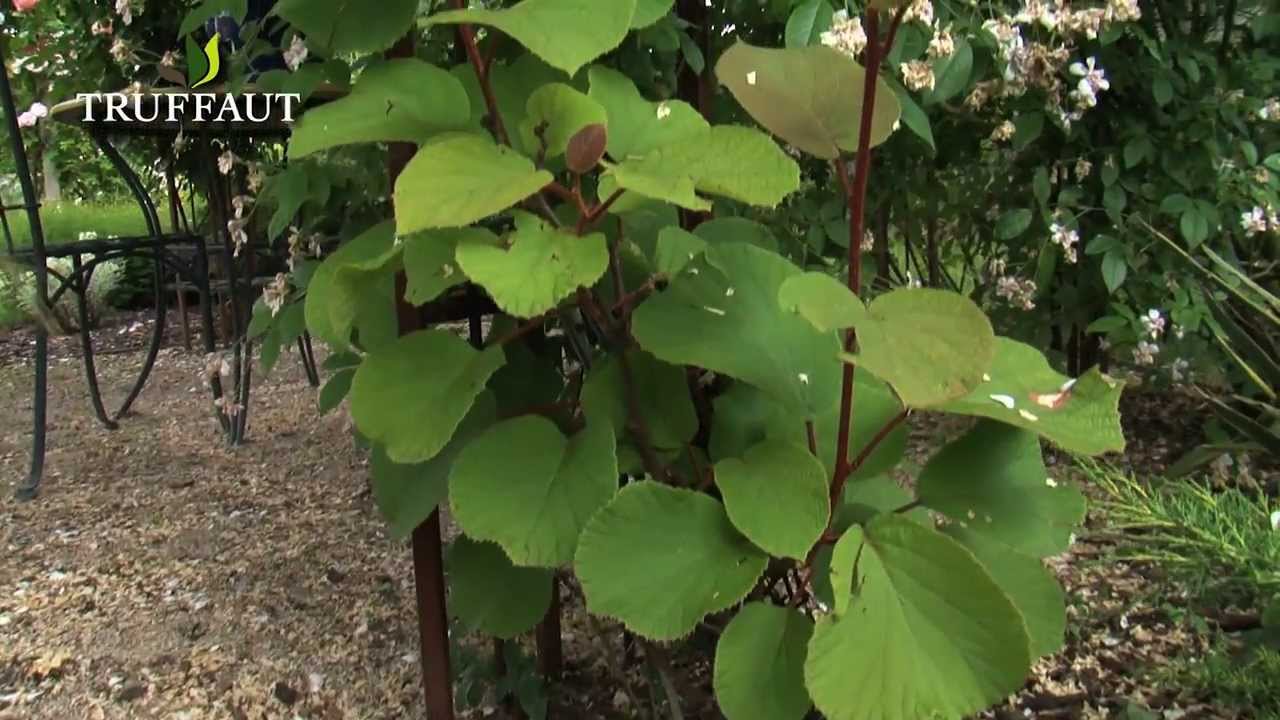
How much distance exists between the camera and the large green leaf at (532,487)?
80 centimetres

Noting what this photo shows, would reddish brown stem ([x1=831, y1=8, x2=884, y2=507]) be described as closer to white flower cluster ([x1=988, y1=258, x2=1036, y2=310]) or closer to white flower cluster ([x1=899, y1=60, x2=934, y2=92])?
white flower cluster ([x1=899, y1=60, x2=934, y2=92])

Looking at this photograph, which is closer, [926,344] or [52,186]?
[926,344]

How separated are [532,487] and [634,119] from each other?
31 centimetres

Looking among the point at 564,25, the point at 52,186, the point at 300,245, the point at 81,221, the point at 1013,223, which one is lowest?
the point at 52,186

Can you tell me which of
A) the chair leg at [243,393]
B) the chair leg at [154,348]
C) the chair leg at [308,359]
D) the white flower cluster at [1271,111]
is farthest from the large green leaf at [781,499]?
the chair leg at [154,348]

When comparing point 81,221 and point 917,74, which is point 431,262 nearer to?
point 917,74

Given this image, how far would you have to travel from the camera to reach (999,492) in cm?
84

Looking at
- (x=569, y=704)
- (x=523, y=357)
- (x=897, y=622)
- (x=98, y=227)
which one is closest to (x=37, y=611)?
(x=569, y=704)

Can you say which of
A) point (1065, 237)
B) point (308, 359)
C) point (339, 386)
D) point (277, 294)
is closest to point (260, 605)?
point (277, 294)

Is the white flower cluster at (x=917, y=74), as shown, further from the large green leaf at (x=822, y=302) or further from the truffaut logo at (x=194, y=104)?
the truffaut logo at (x=194, y=104)

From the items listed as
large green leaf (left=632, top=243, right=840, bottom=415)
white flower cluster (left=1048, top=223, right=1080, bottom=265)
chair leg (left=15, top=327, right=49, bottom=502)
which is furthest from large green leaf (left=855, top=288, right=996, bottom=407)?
chair leg (left=15, top=327, right=49, bottom=502)

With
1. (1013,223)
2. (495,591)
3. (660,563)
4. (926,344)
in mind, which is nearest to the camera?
(926,344)

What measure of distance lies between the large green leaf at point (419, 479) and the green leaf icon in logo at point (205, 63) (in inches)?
52.7

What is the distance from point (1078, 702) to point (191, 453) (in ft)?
6.88
